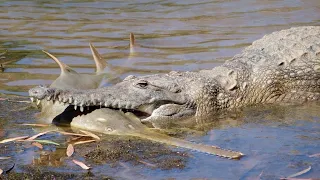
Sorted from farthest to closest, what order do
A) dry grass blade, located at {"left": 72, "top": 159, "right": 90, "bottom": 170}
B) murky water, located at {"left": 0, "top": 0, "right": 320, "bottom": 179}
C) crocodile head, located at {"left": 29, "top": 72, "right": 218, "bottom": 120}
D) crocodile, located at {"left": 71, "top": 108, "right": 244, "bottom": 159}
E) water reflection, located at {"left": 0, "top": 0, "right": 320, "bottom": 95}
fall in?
water reflection, located at {"left": 0, "top": 0, "right": 320, "bottom": 95} < crocodile head, located at {"left": 29, "top": 72, "right": 218, "bottom": 120} < crocodile, located at {"left": 71, "top": 108, "right": 244, "bottom": 159} < murky water, located at {"left": 0, "top": 0, "right": 320, "bottom": 179} < dry grass blade, located at {"left": 72, "top": 159, "right": 90, "bottom": 170}

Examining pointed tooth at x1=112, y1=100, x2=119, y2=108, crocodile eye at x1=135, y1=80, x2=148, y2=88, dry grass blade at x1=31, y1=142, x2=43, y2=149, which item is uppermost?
crocodile eye at x1=135, y1=80, x2=148, y2=88

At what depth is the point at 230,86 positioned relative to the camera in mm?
6566

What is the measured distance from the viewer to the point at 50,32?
1003cm

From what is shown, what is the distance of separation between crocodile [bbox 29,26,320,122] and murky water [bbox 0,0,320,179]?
0.41 m

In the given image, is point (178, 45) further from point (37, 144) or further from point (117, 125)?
point (37, 144)

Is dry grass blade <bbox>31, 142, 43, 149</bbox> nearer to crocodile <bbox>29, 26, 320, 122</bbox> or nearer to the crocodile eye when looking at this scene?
crocodile <bbox>29, 26, 320, 122</bbox>

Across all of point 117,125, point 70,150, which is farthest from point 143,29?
point 70,150

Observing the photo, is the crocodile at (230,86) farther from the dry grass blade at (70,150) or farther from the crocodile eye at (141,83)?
the dry grass blade at (70,150)

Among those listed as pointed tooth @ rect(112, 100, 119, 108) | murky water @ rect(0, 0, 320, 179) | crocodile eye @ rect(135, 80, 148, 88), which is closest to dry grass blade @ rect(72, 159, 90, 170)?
murky water @ rect(0, 0, 320, 179)

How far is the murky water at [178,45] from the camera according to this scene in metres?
4.62

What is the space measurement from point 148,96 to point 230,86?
1.01 meters

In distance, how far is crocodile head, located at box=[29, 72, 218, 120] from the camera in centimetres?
557

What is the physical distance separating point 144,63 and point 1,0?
20.1ft

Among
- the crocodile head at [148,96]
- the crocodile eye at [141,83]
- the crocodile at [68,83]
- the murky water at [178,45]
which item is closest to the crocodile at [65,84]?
the crocodile at [68,83]
